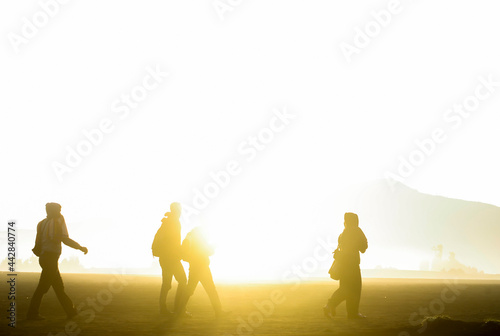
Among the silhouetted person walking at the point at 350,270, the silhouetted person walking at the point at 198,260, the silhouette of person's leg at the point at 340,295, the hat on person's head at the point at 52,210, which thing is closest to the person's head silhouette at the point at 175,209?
the silhouetted person walking at the point at 198,260

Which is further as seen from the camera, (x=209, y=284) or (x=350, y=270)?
(x=350, y=270)

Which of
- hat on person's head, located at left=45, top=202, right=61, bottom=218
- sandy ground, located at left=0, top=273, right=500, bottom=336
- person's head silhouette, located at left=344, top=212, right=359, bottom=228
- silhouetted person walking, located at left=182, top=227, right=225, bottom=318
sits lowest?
sandy ground, located at left=0, top=273, right=500, bottom=336

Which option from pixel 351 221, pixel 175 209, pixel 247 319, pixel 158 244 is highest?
pixel 351 221

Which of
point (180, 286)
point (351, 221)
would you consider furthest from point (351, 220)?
point (180, 286)

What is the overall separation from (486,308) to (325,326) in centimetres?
747

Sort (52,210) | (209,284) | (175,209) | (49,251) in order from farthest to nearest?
1. (175,209)
2. (209,284)
3. (52,210)
4. (49,251)

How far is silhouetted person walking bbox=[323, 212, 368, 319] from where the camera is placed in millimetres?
15289

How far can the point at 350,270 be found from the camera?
15.5 metres

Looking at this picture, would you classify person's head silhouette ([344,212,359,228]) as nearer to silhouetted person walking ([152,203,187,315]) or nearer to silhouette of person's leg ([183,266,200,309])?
silhouette of person's leg ([183,266,200,309])

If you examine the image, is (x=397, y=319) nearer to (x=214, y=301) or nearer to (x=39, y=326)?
(x=214, y=301)

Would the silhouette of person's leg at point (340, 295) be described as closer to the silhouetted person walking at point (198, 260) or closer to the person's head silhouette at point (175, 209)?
the silhouetted person walking at point (198, 260)

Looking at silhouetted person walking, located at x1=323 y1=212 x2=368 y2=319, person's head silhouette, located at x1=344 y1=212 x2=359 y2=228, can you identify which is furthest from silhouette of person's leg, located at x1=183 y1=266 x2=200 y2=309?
person's head silhouette, located at x1=344 y1=212 x2=359 y2=228

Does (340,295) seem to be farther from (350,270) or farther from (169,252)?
(169,252)

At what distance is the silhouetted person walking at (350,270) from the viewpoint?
15.3m
